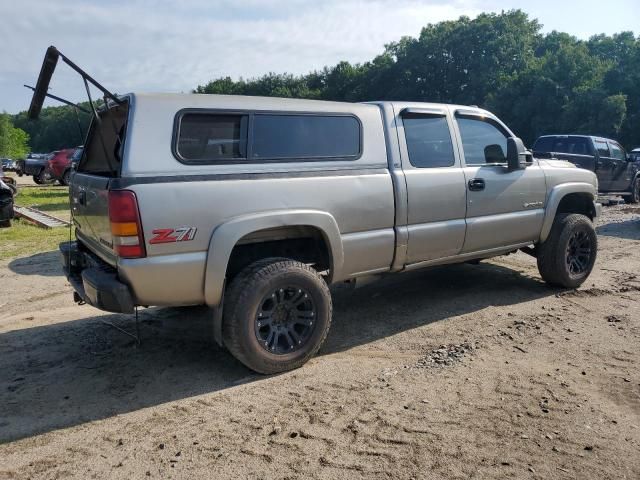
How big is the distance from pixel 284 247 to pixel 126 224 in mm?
1349

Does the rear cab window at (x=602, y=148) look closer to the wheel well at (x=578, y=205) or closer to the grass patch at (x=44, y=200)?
the wheel well at (x=578, y=205)

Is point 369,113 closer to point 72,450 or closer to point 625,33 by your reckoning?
point 72,450

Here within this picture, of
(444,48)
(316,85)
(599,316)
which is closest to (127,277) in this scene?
(599,316)

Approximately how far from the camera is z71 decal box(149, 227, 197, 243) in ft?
11.4

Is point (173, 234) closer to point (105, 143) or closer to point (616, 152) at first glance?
point (105, 143)

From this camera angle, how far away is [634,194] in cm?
1566

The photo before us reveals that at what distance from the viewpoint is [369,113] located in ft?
15.0

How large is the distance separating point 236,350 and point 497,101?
131 ft

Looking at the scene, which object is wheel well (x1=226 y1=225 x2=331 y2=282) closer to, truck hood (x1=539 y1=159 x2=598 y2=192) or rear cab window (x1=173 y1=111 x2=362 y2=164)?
rear cab window (x1=173 y1=111 x2=362 y2=164)

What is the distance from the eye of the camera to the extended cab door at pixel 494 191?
5180 millimetres

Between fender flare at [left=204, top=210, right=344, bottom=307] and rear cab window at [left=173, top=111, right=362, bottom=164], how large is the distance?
42cm

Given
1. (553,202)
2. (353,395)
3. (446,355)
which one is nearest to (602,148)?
(553,202)

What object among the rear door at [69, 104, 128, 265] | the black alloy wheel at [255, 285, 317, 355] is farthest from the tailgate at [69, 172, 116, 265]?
the black alloy wheel at [255, 285, 317, 355]

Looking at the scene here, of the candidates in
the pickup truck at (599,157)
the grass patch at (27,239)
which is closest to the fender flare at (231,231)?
the grass patch at (27,239)
